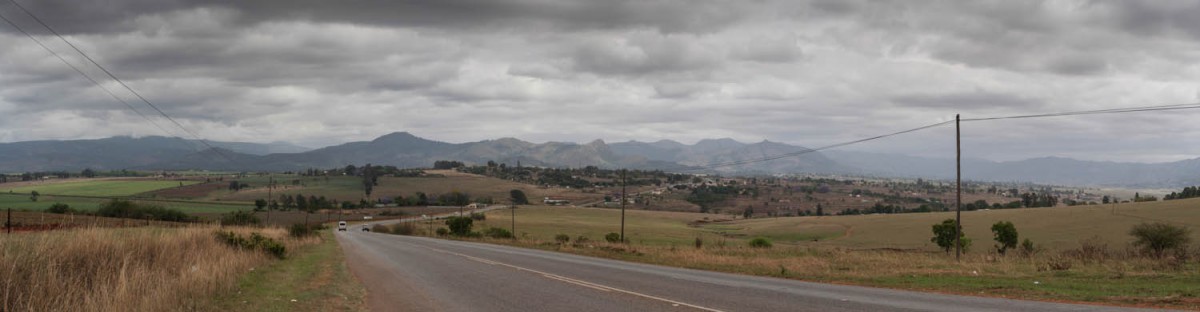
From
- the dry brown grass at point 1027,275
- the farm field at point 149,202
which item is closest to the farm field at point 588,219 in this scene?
the farm field at point 149,202

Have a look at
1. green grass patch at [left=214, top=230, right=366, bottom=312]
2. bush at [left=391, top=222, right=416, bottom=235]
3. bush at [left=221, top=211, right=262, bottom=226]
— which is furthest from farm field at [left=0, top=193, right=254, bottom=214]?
green grass patch at [left=214, top=230, right=366, bottom=312]

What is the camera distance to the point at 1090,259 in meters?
27.4

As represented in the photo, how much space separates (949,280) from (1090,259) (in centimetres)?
1027

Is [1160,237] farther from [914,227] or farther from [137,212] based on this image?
[137,212]

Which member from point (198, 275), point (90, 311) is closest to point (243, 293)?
point (198, 275)

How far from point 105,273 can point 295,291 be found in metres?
4.06

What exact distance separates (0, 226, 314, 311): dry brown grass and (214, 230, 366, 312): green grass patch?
0.53 metres

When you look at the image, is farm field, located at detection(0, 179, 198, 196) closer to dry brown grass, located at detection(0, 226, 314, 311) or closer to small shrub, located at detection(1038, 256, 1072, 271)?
dry brown grass, located at detection(0, 226, 314, 311)

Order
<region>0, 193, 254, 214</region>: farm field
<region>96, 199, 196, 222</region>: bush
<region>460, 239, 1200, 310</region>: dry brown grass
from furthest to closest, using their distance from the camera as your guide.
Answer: <region>0, 193, 254, 214</region>: farm field, <region>96, 199, 196, 222</region>: bush, <region>460, 239, 1200, 310</region>: dry brown grass

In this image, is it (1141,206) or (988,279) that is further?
(1141,206)

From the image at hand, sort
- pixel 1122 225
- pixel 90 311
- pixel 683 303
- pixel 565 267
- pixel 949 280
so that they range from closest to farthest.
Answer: pixel 90 311 → pixel 683 303 → pixel 949 280 → pixel 565 267 → pixel 1122 225

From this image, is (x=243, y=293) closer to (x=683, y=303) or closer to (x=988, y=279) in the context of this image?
(x=683, y=303)

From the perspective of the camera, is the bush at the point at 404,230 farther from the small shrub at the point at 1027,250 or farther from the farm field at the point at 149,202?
the small shrub at the point at 1027,250

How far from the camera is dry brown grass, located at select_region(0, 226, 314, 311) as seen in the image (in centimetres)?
1262
